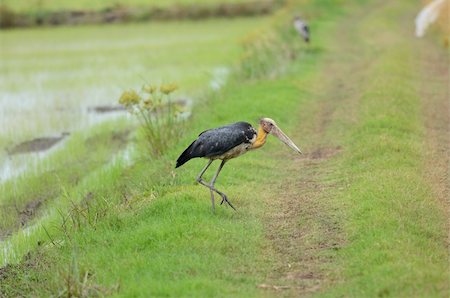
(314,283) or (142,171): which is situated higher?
(314,283)

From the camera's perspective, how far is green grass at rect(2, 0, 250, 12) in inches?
1544

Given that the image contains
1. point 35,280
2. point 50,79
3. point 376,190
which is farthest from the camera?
point 50,79

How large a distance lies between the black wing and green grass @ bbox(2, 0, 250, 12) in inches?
1237

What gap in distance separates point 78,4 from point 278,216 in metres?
33.0

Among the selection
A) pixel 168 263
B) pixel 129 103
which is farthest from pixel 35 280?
pixel 129 103

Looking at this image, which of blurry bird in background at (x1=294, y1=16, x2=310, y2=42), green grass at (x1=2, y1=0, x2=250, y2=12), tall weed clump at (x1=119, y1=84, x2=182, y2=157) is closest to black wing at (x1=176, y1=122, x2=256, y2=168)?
tall weed clump at (x1=119, y1=84, x2=182, y2=157)

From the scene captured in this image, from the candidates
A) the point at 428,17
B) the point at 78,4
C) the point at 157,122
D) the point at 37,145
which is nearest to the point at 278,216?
the point at 157,122

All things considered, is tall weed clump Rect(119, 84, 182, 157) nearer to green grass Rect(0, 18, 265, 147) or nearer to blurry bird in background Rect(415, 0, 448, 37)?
green grass Rect(0, 18, 265, 147)

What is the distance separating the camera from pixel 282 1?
3994cm

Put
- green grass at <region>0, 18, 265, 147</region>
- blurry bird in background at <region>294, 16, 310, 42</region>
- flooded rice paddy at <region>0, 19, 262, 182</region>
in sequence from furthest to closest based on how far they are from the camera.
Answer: blurry bird in background at <region>294, 16, 310, 42</region>, green grass at <region>0, 18, 265, 147</region>, flooded rice paddy at <region>0, 19, 262, 182</region>

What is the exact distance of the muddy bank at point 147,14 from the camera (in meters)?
38.4

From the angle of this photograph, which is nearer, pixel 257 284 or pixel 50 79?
pixel 257 284

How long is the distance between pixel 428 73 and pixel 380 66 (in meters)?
1.07

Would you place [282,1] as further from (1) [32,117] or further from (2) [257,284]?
(2) [257,284]
